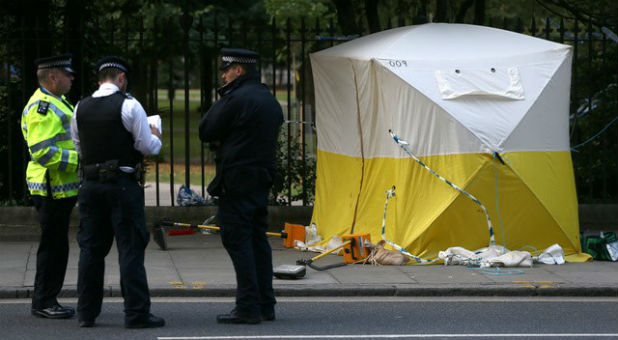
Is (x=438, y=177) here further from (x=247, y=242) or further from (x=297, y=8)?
(x=297, y=8)

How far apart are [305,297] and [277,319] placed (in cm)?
117

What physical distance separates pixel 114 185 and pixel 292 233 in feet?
14.1

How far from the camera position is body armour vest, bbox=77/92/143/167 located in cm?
717

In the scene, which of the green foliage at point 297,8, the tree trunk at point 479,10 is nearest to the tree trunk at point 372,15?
the tree trunk at point 479,10

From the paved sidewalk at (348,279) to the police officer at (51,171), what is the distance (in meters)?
1.10

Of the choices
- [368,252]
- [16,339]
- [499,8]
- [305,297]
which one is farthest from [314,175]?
[499,8]

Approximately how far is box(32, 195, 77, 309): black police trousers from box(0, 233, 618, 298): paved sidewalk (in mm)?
1061

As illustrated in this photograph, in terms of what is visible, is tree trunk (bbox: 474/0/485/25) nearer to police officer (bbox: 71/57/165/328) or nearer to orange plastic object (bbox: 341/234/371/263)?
orange plastic object (bbox: 341/234/371/263)

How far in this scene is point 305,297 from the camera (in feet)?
29.6

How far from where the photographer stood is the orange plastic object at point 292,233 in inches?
444

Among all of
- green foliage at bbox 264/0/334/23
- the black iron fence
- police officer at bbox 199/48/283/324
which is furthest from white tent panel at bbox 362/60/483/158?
green foliage at bbox 264/0/334/23

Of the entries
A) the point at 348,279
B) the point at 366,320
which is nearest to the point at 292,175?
the point at 348,279

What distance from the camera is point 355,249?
10.3 meters

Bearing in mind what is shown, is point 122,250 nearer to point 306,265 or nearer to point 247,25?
point 306,265
